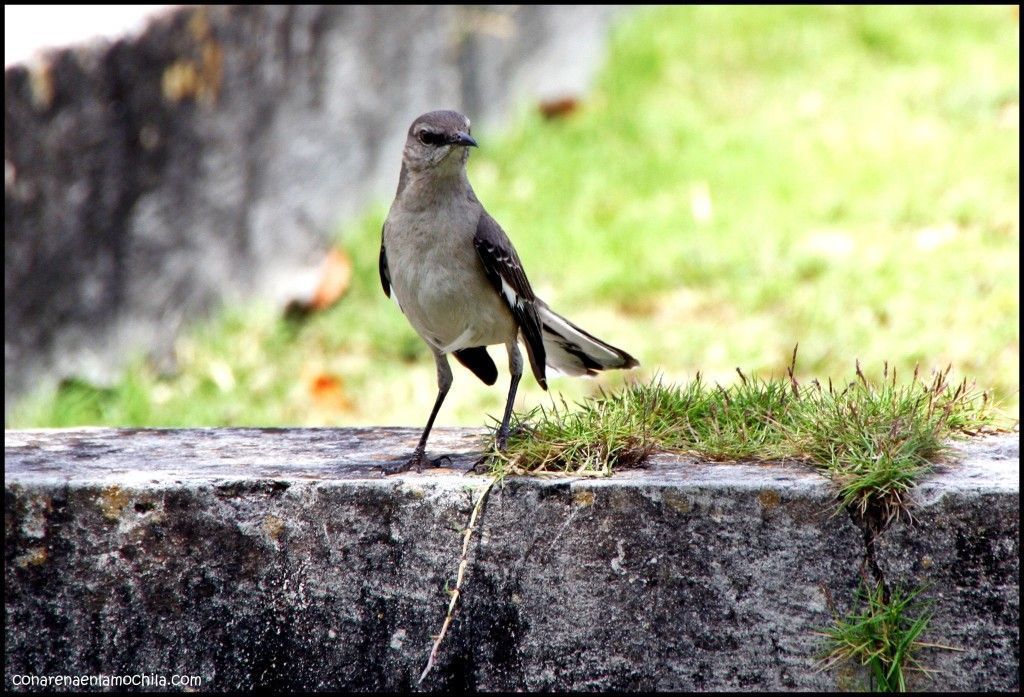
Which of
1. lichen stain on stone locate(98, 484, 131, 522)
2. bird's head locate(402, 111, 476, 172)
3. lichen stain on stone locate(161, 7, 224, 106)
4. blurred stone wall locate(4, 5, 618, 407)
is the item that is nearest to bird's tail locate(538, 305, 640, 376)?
bird's head locate(402, 111, 476, 172)

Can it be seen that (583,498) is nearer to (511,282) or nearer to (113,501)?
(511,282)

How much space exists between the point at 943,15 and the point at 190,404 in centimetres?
681

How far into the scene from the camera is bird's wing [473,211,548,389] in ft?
13.1

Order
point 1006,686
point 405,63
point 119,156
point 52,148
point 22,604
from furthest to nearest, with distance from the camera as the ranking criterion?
point 405,63 < point 119,156 < point 52,148 < point 22,604 < point 1006,686

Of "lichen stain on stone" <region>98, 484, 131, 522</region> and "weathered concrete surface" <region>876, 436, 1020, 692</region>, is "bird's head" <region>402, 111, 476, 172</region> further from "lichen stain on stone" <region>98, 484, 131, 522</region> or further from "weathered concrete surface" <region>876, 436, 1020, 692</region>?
"weathered concrete surface" <region>876, 436, 1020, 692</region>

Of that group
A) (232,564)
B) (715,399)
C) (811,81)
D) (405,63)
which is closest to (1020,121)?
(811,81)

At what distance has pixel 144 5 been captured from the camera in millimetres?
6254

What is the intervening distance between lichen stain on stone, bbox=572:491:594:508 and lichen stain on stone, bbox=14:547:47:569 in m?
1.51

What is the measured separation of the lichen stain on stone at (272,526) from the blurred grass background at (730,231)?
1.76m

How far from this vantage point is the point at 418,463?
3.73 metres

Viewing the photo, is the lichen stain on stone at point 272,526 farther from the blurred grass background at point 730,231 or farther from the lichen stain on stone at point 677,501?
the blurred grass background at point 730,231

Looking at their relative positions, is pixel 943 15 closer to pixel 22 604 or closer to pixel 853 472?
pixel 853 472

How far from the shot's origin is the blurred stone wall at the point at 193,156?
549cm

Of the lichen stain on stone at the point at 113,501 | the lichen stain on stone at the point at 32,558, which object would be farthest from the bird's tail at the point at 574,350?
the lichen stain on stone at the point at 32,558
